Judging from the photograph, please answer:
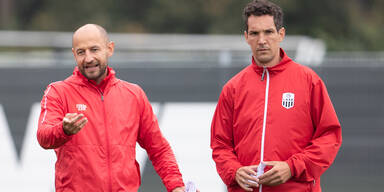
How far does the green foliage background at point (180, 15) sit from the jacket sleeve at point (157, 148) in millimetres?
26813

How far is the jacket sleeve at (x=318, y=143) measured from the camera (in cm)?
409

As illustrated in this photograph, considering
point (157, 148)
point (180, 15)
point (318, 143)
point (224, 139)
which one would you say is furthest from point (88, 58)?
point (180, 15)

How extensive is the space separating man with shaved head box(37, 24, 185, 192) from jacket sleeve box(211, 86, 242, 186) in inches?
11.1

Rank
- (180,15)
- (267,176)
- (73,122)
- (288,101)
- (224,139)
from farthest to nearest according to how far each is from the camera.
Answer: (180,15) < (224,139) < (288,101) < (267,176) < (73,122)

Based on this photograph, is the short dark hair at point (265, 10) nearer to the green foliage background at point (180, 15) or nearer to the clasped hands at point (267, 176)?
the clasped hands at point (267, 176)

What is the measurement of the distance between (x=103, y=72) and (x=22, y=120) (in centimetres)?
312

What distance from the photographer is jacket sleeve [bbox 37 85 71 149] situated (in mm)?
3824

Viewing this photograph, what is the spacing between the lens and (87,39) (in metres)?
4.17

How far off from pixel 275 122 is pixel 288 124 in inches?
3.1

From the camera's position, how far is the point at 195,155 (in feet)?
23.1

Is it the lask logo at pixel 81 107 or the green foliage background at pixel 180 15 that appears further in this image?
the green foliage background at pixel 180 15

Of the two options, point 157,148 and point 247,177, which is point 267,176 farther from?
point 157,148

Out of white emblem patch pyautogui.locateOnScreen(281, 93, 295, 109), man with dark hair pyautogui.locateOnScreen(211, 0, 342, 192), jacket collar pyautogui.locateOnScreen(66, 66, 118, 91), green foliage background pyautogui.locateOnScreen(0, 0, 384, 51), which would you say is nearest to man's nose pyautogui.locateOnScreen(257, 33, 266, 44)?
man with dark hair pyautogui.locateOnScreen(211, 0, 342, 192)

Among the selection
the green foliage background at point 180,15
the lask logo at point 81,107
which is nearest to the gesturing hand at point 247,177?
the lask logo at point 81,107
